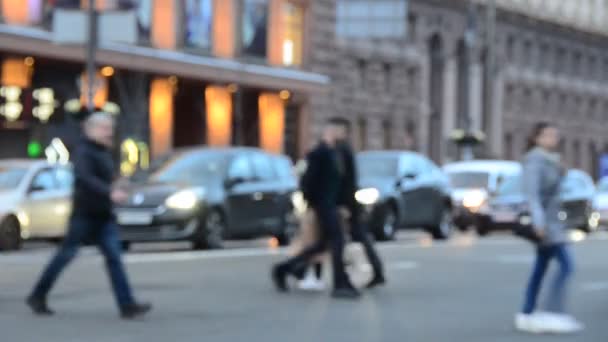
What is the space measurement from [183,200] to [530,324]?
38.1 feet

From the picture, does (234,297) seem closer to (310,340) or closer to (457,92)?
(310,340)

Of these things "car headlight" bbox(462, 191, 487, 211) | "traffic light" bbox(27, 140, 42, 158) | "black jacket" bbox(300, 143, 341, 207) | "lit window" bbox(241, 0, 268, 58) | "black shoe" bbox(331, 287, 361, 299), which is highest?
"lit window" bbox(241, 0, 268, 58)

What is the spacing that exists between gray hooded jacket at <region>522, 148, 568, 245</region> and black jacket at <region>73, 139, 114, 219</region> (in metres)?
3.16

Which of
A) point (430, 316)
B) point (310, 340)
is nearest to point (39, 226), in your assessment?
point (430, 316)

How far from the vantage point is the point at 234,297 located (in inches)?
603

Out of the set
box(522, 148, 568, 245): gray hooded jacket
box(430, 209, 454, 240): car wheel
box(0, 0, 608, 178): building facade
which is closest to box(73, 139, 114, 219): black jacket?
box(522, 148, 568, 245): gray hooded jacket

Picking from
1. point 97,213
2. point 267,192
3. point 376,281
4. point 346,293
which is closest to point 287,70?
point 267,192

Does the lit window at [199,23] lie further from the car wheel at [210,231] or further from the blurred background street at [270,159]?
the car wheel at [210,231]

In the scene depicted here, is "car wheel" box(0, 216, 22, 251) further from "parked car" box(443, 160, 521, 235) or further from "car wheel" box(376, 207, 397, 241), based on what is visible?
"parked car" box(443, 160, 521, 235)

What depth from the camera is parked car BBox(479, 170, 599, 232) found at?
34969mm

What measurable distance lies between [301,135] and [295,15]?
3.86 meters

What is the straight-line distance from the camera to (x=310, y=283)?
639 inches

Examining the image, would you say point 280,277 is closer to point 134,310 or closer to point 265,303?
point 265,303

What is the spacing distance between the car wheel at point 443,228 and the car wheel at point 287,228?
549cm
